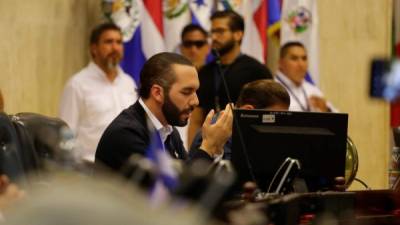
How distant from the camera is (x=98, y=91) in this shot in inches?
255

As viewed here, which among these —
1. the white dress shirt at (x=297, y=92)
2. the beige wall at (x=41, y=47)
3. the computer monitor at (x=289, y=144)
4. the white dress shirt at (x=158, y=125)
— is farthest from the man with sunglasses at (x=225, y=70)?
the computer monitor at (x=289, y=144)

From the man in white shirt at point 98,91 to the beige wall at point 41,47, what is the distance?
45 centimetres

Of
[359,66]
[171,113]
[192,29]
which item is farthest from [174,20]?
[171,113]

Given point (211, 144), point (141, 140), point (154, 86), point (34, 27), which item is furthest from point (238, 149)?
point (34, 27)

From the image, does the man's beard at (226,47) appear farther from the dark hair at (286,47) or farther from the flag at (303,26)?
the flag at (303,26)

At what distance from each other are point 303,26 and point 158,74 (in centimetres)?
376

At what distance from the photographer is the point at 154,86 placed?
429cm

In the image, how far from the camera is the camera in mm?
2352

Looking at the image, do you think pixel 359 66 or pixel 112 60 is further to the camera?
pixel 359 66

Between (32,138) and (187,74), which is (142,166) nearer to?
(32,138)

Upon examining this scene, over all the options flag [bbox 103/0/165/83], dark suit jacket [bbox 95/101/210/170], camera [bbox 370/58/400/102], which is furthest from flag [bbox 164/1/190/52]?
camera [bbox 370/58/400/102]

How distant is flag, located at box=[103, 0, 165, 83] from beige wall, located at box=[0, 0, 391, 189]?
0.37 meters

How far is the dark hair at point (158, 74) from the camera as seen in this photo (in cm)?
430

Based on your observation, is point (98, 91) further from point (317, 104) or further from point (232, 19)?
point (317, 104)
